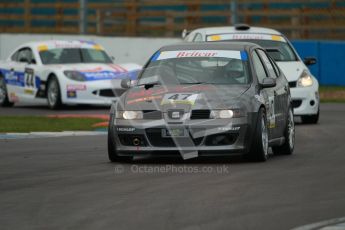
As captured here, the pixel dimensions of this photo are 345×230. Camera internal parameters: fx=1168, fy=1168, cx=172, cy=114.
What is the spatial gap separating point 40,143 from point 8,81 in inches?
383

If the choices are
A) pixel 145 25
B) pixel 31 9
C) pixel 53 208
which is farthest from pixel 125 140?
pixel 31 9

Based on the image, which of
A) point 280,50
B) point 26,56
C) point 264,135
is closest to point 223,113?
point 264,135

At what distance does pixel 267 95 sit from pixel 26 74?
1204 cm

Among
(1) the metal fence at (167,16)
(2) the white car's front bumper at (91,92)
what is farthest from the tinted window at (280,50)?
(1) the metal fence at (167,16)

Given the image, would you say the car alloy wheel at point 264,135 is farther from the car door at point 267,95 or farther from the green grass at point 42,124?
the green grass at point 42,124

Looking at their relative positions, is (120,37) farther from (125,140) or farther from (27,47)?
(125,140)

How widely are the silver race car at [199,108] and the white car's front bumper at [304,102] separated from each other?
5.28 m

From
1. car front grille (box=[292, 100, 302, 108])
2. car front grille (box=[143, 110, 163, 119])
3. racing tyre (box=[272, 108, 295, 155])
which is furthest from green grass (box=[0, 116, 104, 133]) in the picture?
car front grille (box=[143, 110, 163, 119])

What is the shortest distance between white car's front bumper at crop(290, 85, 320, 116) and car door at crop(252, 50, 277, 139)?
16.9 feet

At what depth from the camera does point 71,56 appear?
78.1ft

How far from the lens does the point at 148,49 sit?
1194 inches

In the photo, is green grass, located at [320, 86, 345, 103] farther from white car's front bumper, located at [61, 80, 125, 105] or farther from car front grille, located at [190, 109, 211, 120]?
car front grille, located at [190, 109, 211, 120]

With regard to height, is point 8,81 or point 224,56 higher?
point 224,56

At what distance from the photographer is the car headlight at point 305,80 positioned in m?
18.6
